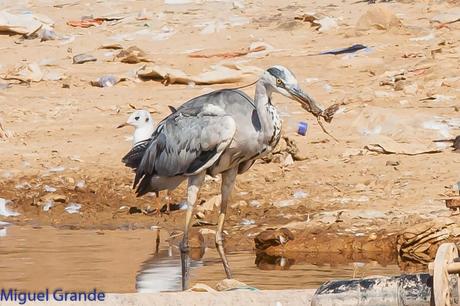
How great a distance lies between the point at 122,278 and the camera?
8.29m

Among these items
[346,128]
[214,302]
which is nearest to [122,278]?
[214,302]

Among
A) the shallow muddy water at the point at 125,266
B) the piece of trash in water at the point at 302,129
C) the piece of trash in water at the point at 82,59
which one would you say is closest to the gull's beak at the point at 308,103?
the shallow muddy water at the point at 125,266

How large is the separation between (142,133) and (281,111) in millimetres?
2144

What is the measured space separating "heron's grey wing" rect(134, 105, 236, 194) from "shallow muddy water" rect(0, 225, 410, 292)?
2.10 ft

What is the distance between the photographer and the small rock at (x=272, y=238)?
9062mm

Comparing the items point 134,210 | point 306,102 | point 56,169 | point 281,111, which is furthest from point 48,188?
point 306,102

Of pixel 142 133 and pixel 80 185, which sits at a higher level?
pixel 142 133

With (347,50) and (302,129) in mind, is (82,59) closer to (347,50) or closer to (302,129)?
(347,50)

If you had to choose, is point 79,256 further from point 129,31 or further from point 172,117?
point 129,31

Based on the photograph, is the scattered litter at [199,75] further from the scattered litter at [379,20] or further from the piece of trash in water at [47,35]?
the piece of trash in water at [47,35]

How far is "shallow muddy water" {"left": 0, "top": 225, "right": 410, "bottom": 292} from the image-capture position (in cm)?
805

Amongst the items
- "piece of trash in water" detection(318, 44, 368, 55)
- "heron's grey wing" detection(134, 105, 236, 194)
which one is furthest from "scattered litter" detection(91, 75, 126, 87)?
"heron's grey wing" detection(134, 105, 236, 194)

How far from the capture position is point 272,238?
357 inches

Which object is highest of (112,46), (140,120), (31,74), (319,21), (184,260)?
(184,260)
